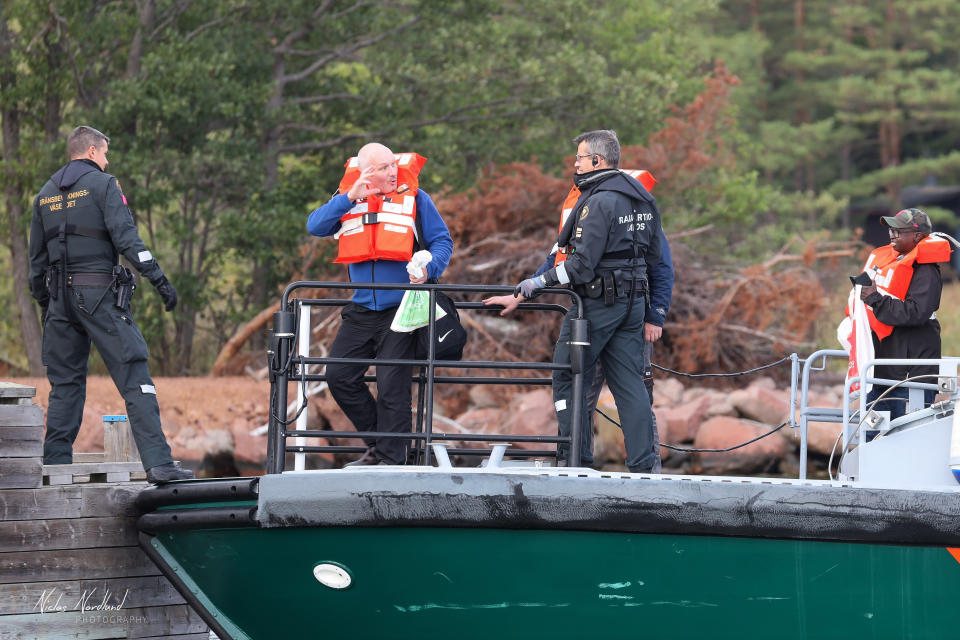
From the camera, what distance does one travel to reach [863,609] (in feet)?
15.5

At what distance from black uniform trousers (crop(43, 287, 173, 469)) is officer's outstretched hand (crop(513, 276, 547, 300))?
1.78 metres

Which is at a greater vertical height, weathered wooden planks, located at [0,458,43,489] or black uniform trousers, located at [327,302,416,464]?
black uniform trousers, located at [327,302,416,464]

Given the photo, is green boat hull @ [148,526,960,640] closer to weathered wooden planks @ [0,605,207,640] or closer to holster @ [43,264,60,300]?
weathered wooden planks @ [0,605,207,640]

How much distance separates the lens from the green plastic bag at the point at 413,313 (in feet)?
→ 18.8

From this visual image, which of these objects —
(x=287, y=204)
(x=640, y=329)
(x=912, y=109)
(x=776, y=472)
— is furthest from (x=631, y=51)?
(x=640, y=329)

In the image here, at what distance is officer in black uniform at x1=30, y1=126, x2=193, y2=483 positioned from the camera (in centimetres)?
568

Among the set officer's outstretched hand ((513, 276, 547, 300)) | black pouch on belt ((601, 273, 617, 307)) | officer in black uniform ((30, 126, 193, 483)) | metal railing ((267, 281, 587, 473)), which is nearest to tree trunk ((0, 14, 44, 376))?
officer in black uniform ((30, 126, 193, 483))

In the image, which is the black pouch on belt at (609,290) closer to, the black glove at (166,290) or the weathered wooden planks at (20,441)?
the black glove at (166,290)

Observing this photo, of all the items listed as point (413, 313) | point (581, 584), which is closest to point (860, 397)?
point (581, 584)

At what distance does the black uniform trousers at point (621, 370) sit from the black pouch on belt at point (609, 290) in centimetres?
3

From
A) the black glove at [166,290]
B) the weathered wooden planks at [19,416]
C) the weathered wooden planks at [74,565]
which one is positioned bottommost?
the weathered wooden planks at [74,565]

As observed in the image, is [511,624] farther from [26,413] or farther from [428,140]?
[428,140]

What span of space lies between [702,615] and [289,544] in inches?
69.0

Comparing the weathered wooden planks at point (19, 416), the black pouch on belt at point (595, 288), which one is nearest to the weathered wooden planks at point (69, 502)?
the weathered wooden planks at point (19, 416)
